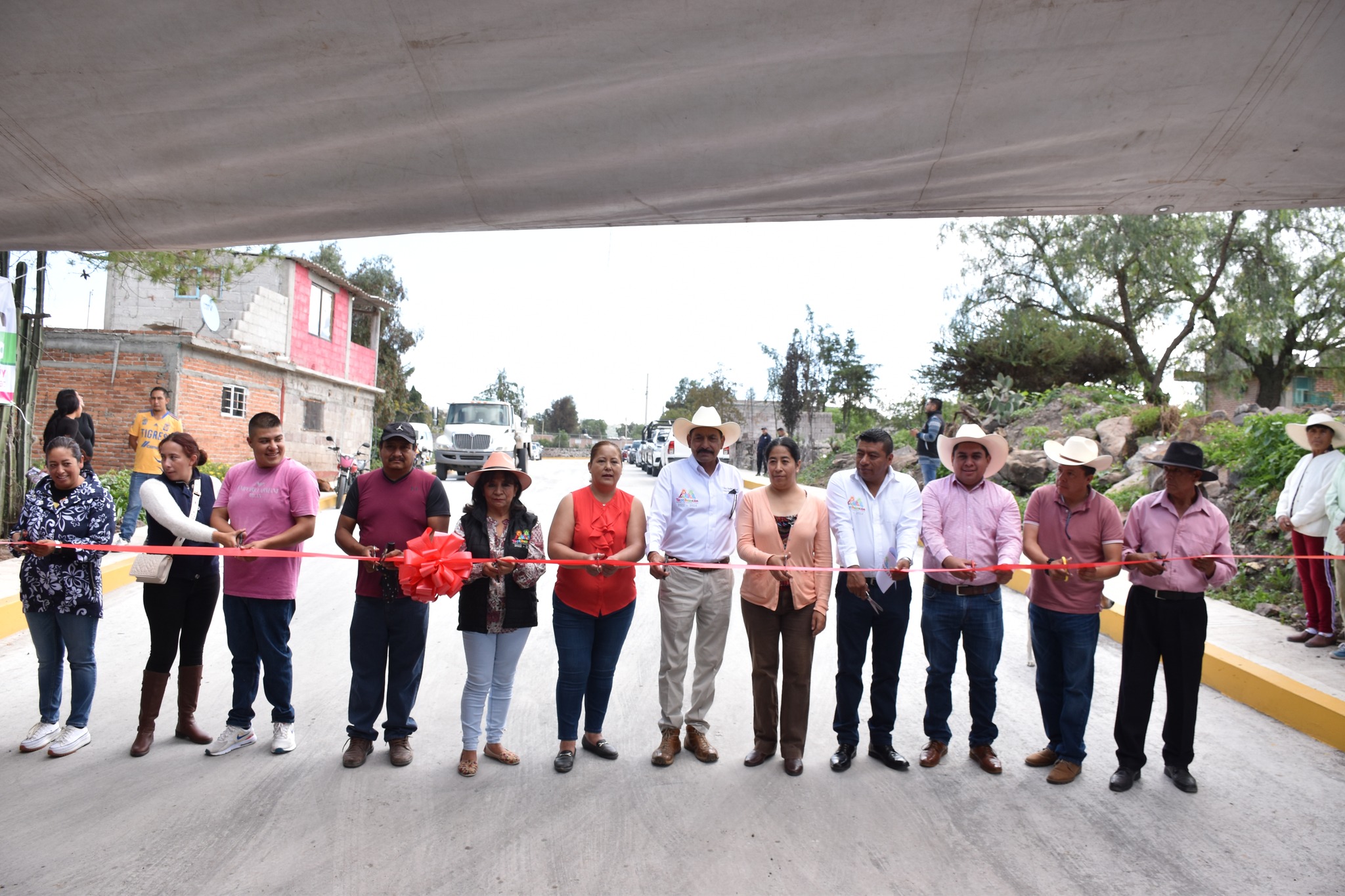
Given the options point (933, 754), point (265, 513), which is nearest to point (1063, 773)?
point (933, 754)

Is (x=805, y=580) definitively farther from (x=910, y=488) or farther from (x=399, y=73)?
(x=399, y=73)

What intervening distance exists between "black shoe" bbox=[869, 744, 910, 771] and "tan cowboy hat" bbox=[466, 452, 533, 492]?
2479 mm

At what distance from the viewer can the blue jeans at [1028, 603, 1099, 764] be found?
467 centimetres

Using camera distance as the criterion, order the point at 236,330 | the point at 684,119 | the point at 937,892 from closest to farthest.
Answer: the point at 684,119
the point at 937,892
the point at 236,330

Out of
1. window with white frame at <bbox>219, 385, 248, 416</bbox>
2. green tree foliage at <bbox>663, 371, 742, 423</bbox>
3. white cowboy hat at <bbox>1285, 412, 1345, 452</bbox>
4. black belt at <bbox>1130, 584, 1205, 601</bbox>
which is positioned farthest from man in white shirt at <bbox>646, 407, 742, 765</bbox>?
green tree foliage at <bbox>663, 371, 742, 423</bbox>

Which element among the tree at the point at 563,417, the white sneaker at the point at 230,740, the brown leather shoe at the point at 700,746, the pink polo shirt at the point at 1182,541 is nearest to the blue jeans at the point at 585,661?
the brown leather shoe at the point at 700,746

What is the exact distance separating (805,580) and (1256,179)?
281 centimetres

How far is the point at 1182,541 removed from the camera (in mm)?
4672

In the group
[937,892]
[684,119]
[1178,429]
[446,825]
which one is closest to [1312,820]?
[937,892]

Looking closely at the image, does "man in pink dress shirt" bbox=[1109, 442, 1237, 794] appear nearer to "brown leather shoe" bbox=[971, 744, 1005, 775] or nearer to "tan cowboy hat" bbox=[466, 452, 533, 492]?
"brown leather shoe" bbox=[971, 744, 1005, 775]

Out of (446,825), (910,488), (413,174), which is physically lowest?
(446,825)

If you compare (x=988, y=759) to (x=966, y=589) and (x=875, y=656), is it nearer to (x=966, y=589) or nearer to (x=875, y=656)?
(x=875, y=656)

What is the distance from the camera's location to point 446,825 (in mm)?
3939

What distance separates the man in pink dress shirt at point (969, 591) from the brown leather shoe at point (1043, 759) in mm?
204
